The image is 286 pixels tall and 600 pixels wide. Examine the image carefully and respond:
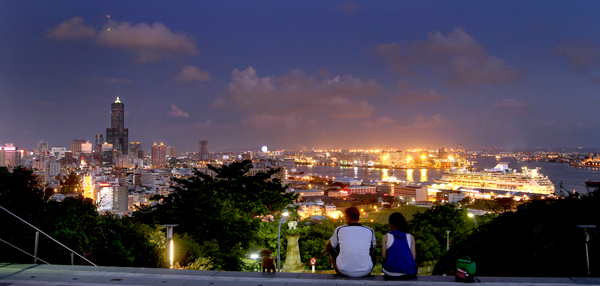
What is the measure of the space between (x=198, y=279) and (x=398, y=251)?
4.01ft

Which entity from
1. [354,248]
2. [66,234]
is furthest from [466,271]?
[66,234]

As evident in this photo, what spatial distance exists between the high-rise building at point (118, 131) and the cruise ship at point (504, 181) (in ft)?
237

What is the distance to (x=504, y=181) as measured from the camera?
108ft

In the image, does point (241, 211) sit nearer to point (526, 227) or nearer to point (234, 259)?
point (234, 259)

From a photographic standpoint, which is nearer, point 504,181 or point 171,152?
point 504,181

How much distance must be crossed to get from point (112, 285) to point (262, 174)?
20.1 ft

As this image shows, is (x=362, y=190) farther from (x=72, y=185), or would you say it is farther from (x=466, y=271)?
(x=466, y=271)

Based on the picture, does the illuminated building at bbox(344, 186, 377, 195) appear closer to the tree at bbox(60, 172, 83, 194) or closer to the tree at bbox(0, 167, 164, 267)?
the tree at bbox(60, 172, 83, 194)

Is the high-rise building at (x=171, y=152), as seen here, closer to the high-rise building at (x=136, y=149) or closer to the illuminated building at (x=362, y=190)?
the high-rise building at (x=136, y=149)

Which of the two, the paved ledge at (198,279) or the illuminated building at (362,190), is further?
the illuminated building at (362,190)

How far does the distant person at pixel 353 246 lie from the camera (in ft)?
6.90

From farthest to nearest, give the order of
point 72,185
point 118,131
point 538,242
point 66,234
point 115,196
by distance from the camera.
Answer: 1. point 118,131
2. point 115,196
3. point 72,185
4. point 66,234
5. point 538,242

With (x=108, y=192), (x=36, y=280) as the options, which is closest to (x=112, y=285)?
(x=36, y=280)

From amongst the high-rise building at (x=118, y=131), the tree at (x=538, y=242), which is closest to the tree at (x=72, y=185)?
the tree at (x=538, y=242)
